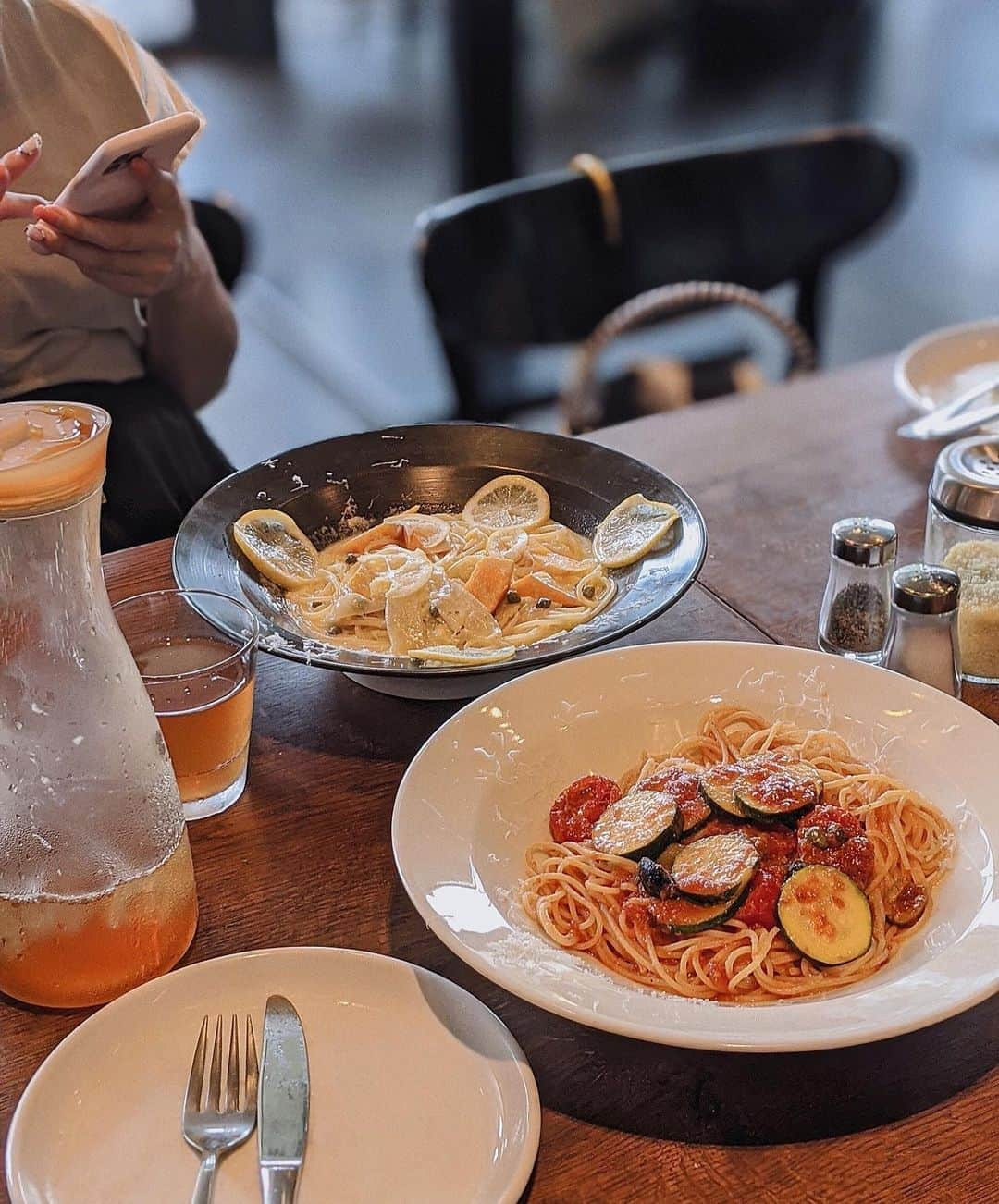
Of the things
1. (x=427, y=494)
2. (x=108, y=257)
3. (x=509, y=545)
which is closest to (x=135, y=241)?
(x=108, y=257)

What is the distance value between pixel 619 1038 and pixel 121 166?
101cm

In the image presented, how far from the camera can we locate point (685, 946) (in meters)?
0.91

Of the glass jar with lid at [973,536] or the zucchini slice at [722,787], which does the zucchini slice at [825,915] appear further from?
the glass jar with lid at [973,536]

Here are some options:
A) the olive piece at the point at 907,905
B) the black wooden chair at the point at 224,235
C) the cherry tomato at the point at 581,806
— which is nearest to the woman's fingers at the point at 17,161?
the cherry tomato at the point at 581,806

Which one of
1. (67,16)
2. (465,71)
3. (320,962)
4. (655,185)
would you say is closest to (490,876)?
(320,962)

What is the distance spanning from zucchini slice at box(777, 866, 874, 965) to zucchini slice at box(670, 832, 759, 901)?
3 centimetres

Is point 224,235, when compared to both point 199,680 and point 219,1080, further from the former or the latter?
point 219,1080

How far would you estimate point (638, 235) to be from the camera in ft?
8.86

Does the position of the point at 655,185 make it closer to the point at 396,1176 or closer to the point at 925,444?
the point at 925,444

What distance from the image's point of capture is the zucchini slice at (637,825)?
3.15 feet

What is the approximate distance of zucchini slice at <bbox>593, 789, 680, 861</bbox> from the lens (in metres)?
0.96

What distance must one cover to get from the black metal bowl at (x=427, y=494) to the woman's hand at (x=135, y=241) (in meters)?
0.36

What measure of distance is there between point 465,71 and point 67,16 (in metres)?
2.35

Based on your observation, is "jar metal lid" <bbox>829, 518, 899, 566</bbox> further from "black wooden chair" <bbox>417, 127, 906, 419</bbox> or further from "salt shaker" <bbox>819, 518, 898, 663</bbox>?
"black wooden chair" <bbox>417, 127, 906, 419</bbox>
